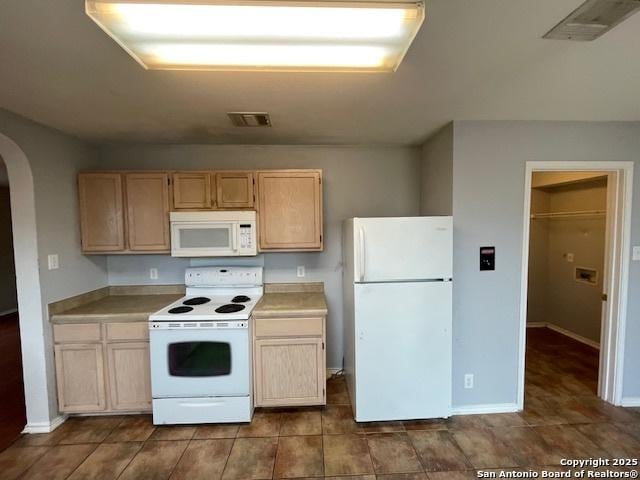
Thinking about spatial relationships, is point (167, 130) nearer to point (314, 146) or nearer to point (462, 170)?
point (314, 146)

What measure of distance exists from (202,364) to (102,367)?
2.80 ft

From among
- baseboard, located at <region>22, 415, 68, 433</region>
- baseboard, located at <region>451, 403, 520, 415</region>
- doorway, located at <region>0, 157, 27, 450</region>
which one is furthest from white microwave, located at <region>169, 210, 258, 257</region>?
baseboard, located at <region>451, 403, 520, 415</region>

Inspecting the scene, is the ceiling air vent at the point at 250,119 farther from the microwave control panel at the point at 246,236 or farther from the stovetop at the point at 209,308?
the stovetop at the point at 209,308

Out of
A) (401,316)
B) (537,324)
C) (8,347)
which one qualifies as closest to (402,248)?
(401,316)

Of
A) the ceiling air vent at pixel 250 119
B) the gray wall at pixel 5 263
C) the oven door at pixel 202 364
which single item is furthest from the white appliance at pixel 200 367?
the gray wall at pixel 5 263

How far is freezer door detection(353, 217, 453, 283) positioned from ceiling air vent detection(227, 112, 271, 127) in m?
1.05

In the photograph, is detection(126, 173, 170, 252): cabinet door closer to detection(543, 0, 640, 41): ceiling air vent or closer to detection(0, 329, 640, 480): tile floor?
detection(0, 329, 640, 480): tile floor

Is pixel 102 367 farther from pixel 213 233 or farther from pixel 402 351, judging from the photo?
pixel 402 351

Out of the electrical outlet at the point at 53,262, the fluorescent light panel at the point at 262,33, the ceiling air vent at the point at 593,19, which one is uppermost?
the ceiling air vent at the point at 593,19

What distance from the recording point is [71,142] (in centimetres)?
264

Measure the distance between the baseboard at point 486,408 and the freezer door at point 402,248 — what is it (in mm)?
1204

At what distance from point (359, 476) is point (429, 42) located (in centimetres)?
247

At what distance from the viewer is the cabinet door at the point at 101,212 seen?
8.71ft

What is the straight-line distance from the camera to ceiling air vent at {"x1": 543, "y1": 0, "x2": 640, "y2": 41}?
Answer: 1.12 m
